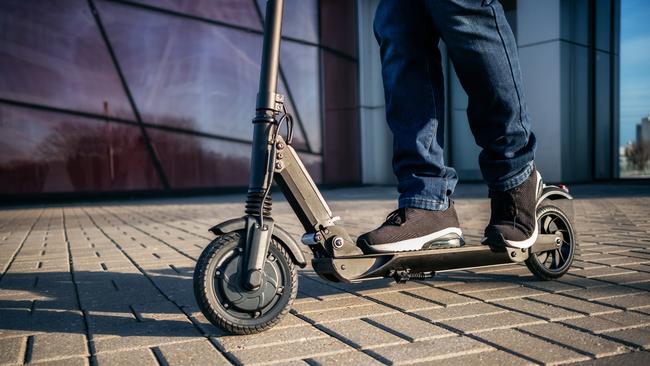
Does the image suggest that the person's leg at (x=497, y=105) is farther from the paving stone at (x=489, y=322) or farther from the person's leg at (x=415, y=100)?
the paving stone at (x=489, y=322)

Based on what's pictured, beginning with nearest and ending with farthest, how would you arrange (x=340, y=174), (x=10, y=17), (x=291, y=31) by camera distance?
(x=10, y=17), (x=291, y=31), (x=340, y=174)

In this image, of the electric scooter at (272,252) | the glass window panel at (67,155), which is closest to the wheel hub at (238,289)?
the electric scooter at (272,252)

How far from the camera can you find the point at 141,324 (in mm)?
1754

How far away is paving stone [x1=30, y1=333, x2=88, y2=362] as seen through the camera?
1461 millimetres

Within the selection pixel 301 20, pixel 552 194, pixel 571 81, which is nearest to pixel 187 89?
pixel 301 20

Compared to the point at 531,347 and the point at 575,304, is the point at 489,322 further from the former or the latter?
the point at 575,304

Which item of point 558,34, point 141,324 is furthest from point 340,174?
point 141,324

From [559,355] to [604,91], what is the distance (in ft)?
39.0

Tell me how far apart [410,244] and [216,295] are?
720mm

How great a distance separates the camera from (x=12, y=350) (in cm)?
151

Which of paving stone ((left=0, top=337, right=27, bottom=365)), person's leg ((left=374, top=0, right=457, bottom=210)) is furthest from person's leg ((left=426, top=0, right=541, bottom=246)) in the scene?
paving stone ((left=0, top=337, right=27, bottom=365))

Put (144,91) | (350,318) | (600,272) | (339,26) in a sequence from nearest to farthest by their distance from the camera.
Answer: (350,318) → (600,272) → (144,91) → (339,26)

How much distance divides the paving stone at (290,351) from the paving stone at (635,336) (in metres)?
0.77

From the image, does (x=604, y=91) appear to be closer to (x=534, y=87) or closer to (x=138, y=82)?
(x=534, y=87)
